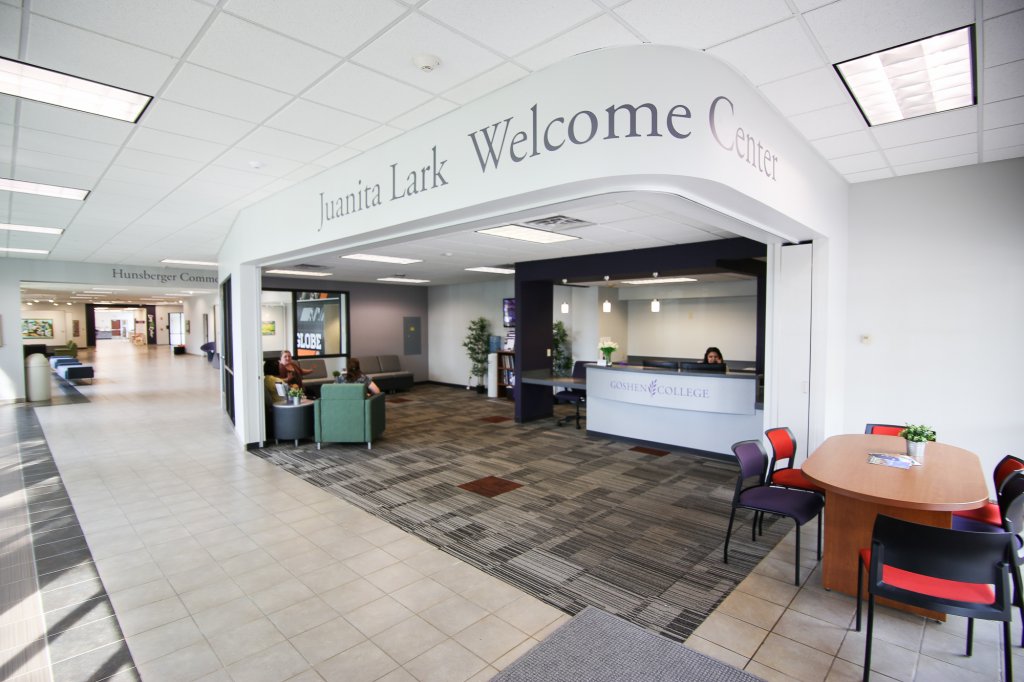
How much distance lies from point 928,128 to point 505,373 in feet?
30.1

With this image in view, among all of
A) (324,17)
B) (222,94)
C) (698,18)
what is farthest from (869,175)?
(222,94)

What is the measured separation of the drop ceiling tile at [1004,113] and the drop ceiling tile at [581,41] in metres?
2.66

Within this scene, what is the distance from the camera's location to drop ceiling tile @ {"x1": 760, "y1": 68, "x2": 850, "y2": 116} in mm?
2851

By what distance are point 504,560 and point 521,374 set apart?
5.25 metres

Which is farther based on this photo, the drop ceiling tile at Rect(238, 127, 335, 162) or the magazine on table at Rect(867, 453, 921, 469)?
the drop ceiling tile at Rect(238, 127, 335, 162)

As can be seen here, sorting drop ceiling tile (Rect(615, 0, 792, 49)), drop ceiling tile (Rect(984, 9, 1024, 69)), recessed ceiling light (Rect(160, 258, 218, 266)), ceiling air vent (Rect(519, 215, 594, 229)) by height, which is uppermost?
recessed ceiling light (Rect(160, 258, 218, 266))

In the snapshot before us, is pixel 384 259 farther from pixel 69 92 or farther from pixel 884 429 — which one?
pixel 884 429

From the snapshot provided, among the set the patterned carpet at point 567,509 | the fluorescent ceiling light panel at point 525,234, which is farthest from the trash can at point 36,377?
the fluorescent ceiling light panel at point 525,234

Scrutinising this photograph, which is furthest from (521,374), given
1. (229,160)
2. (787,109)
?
(787,109)

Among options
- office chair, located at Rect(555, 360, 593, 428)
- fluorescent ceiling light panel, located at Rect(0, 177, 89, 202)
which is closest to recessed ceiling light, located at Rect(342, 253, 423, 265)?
fluorescent ceiling light panel, located at Rect(0, 177, 89, 202)

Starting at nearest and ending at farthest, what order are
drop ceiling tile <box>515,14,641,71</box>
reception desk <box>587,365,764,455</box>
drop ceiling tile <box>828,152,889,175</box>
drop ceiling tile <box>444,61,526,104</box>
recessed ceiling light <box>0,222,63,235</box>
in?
drop ceiling tile <box>515,14,641,71</box>
drop ceiling tile <box>444,61,526,104</box>
drop ceiling tile <box>828,152,889,175</box>
reception desk <box>587,365,764,455</box>
recessed ceiling light <box>0,222,63,235</box>

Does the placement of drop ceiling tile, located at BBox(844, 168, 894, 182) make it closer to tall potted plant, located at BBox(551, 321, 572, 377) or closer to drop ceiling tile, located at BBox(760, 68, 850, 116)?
drop ceiling tile, located at BBox(760, 68, 850, 116)

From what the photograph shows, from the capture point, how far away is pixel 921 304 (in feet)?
15.5

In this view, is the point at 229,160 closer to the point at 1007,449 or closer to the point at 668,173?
the point at 668,173
